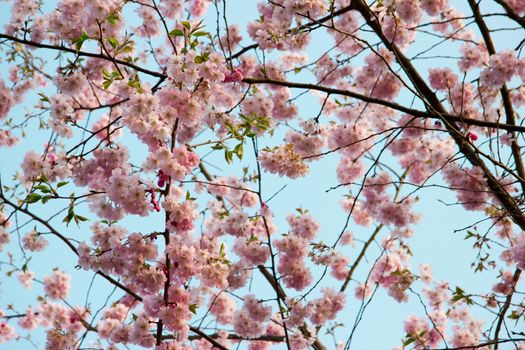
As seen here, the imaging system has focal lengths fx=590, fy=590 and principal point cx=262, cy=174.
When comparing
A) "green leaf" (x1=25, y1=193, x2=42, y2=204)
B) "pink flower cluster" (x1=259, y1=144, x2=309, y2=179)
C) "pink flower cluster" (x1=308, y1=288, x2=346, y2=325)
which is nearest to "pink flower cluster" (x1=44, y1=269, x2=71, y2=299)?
"pink flower cluster" (x1=308, y1=288, x2=346, y2=325)

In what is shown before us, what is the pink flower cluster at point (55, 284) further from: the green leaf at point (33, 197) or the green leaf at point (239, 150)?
the green leaf at point (239, 150)

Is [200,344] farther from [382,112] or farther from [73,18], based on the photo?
[73,18]

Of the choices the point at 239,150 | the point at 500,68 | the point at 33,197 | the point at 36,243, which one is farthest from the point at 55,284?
the point at 500,68

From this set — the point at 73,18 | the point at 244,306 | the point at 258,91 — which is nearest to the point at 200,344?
the point at 244,306

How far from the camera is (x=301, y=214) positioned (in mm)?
4812

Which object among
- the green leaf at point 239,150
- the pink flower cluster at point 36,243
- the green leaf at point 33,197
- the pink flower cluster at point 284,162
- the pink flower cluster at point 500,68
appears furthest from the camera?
the pink flower cluster at point 36,243

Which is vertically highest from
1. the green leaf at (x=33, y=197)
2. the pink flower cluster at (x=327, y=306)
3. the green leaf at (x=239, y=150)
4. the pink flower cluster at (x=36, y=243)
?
the pink flower cluster at (x=36, y=243)

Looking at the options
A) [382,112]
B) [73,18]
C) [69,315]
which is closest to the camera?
[73,18]

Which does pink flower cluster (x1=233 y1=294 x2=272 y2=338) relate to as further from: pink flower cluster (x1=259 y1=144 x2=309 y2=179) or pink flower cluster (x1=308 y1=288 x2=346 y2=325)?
pink flower cluster (x1=259 y1=144 x2=309 y2=179)

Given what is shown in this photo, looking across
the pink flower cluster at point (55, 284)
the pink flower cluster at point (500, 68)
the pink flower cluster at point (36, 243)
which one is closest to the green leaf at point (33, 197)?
the pink flower cluster at point (36, 243)

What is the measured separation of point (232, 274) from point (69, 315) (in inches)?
118

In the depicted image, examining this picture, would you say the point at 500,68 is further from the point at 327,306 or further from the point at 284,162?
the point at 327,306

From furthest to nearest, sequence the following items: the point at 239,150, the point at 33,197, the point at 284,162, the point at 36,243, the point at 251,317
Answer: the point at 36,243 → the point at 251,317 → the point at 284,162 → the point at 239,150 → the point at 33,197

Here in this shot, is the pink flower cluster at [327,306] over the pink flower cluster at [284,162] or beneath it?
beneath
